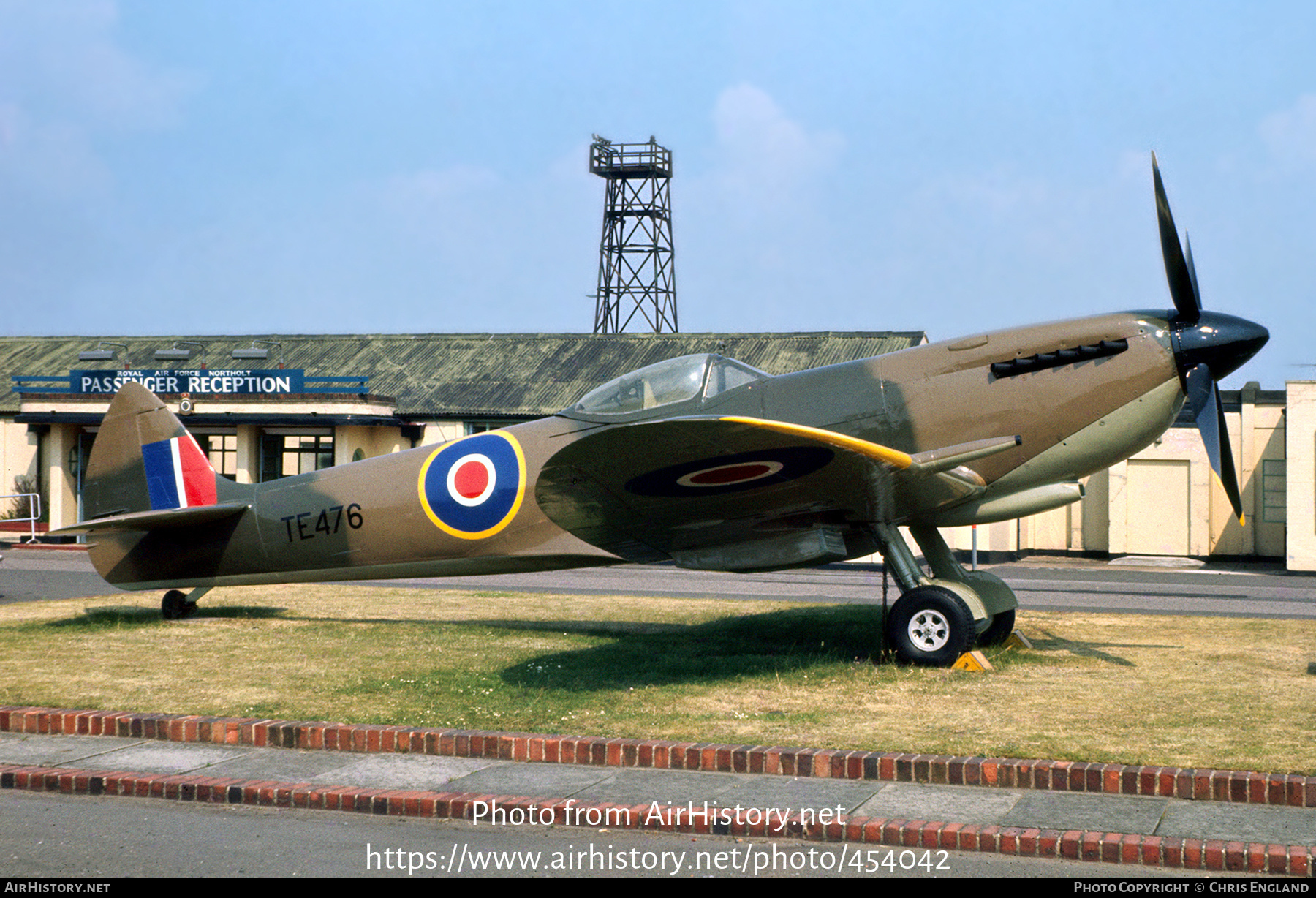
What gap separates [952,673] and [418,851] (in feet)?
16.8

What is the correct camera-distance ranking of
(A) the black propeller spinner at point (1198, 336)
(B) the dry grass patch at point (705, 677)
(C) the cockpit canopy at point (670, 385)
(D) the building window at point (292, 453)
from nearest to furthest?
(B) the dry grass patch at point (705, 677)
(A) the black propeller spinner at point (1198, 336)
(C) the cockpit canopy at point (670, 385)
(D) the building window at point (292, 453)

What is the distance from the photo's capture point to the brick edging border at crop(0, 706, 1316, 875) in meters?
5.03

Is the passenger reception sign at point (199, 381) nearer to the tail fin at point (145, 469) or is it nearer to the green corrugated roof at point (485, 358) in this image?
the green corrugated roof at point (485, 358)

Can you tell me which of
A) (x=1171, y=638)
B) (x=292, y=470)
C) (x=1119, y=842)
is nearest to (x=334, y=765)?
(x=1119, y=842)

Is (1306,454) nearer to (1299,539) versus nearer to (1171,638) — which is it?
(1299,539)

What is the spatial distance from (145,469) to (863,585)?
1195 cm

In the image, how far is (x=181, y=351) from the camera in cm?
3512

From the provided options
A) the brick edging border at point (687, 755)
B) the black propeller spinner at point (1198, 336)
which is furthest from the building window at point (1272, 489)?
the brick edging border at point (687, 755)

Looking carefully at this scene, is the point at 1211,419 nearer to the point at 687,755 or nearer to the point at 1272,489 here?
the point at 687,755

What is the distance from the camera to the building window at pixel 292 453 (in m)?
31.5

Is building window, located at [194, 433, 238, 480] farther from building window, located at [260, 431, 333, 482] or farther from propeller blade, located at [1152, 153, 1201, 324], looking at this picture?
propeller blade, located at [1152, 153, 1201, 324]

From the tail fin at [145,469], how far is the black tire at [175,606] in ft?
3.11

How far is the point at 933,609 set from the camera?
30.9 ft

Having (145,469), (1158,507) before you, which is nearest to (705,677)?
(145,469)
